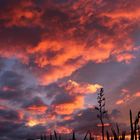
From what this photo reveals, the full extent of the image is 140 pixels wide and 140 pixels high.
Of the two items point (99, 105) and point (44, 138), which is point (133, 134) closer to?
point (44, 138)

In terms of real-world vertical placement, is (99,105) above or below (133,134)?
above

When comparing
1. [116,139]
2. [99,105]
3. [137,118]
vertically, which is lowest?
[116,139]

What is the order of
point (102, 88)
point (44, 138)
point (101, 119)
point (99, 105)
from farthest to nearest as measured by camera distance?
1. point (99, 105)
2. point (101, 119)
3. point (102, 88)
4. point (44, 138)

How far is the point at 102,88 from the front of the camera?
27.8m

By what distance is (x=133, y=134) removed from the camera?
21.2ft

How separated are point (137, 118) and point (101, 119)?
2811 centimetres

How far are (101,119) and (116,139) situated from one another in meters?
27.9

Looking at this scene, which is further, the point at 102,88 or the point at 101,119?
the point at 101,119

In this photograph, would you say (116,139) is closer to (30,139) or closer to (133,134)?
(133,134)

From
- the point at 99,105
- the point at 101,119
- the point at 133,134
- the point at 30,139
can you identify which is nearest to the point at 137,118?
the point at 133,134

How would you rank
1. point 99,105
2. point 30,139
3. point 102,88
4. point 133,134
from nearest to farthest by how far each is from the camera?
point 133,134, point 30,139, point 102,88, point 99,105

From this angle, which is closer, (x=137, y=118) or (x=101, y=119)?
(x=137, y=118)

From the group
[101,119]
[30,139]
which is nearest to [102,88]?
[101,119]

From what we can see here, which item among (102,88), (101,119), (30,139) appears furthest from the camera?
(101,119)
